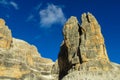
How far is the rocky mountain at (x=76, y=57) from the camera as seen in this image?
278ft

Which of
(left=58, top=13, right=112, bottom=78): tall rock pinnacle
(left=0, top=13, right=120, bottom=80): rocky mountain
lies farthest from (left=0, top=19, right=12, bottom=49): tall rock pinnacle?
(left=58, top=13, right=112, bottom=78): tall rock pinnacle

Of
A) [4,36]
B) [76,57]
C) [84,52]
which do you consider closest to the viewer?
→ [84,52]

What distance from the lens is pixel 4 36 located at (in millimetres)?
127375

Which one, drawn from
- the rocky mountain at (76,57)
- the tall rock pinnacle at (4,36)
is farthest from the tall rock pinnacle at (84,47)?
the tall rock pinnacle at (4,36)

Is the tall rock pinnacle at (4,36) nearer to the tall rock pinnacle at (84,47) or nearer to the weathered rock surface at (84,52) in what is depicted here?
the weathered rock surface at (84,52)

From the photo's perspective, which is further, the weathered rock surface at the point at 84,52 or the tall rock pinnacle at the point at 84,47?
the tall rock pinnacle at the point at 84,47

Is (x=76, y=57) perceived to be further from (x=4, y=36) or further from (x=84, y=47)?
(x=4, y=36)

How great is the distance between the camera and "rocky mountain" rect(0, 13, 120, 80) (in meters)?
84.9

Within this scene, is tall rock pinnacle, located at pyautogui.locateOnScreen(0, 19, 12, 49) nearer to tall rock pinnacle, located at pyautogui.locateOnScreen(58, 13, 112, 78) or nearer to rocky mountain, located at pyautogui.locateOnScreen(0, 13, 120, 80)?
rocky mountain, located at pyautogui.locateOnScreen(0, 13, 120, 80)

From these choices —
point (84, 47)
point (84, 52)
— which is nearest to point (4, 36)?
point (84, 47)

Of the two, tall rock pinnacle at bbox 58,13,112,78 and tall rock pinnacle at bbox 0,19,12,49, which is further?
tall rock pinnacle at bbox 0,19,12,49

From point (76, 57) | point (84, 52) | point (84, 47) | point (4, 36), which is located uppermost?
point (4, 36)

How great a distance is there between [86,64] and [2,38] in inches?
1954

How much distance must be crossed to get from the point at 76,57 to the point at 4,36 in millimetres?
45040
